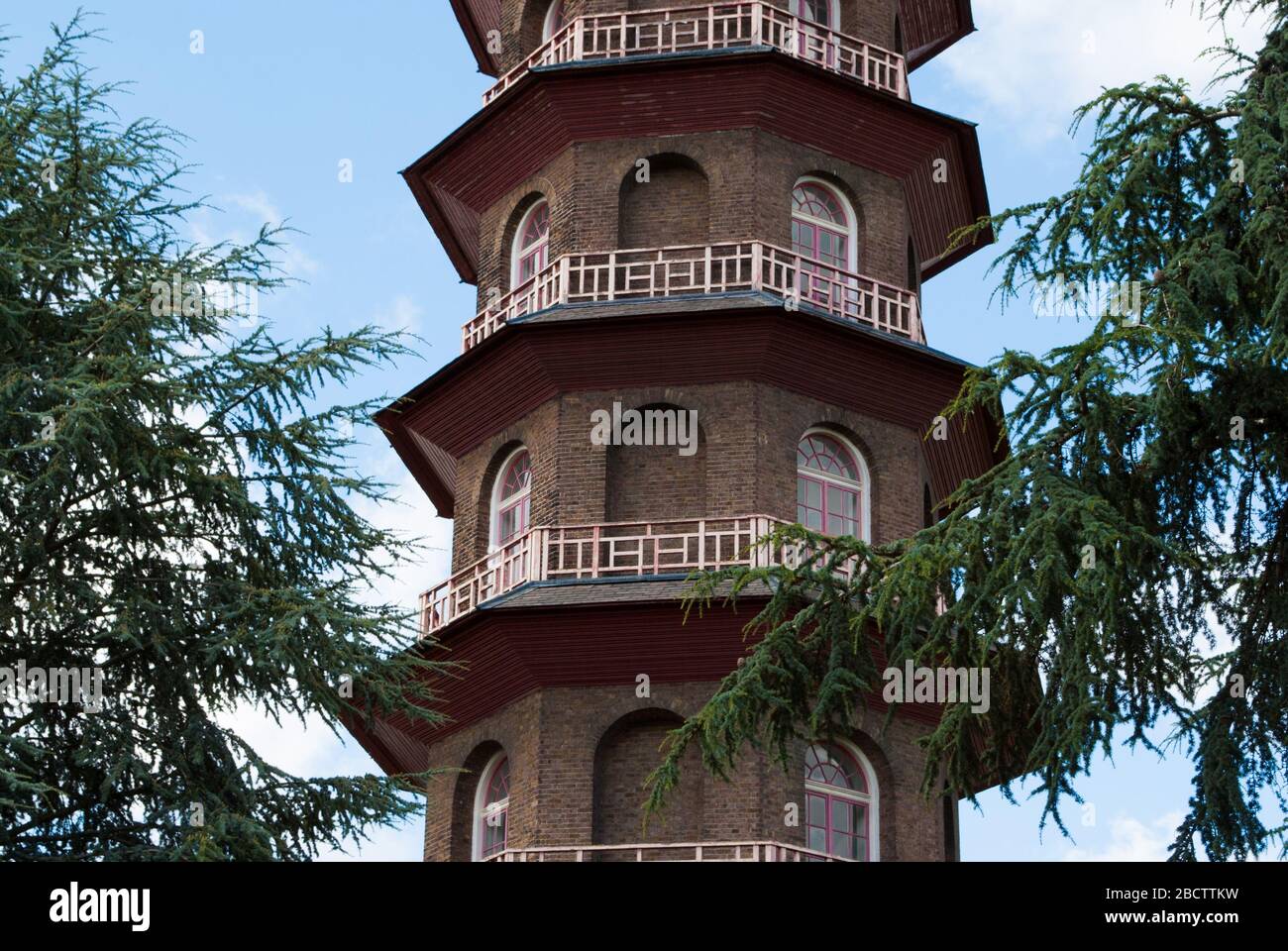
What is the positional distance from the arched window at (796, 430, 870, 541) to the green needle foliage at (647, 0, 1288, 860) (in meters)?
7.60

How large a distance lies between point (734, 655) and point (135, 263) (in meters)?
7.96

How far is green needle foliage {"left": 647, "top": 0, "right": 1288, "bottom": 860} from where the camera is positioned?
15078 mm

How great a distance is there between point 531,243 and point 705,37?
3530mm

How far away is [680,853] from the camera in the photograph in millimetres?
22375

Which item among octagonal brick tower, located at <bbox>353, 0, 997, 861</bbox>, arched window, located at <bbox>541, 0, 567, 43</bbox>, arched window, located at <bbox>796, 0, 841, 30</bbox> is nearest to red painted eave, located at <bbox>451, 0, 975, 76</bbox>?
arched window, located at <bbox>541, 0, 567, 43</bbox>

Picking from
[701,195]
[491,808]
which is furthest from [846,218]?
[491,808]

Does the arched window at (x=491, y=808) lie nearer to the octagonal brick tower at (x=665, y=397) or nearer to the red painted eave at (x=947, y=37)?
the octagonal brick tower at (x=665, y=397)

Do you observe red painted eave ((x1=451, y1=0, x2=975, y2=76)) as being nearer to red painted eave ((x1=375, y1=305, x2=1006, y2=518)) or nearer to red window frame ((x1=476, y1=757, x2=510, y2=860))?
red painted eave ((x1=375, y1=305, x2=1006, y2=518))

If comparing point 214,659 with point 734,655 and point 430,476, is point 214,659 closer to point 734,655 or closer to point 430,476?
point 734,655

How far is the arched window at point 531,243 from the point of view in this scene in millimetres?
27203

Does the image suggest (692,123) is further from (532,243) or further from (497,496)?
(497,496)

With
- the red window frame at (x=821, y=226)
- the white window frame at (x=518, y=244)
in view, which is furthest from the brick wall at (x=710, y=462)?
the white window frame at (x=518, y=244)
